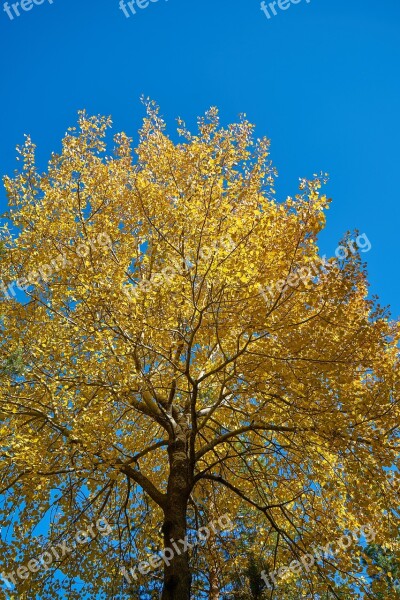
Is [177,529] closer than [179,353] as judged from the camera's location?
Yes

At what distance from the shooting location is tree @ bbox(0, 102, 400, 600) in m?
4.70

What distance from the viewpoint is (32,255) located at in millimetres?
6020

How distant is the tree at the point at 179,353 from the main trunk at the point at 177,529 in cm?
2

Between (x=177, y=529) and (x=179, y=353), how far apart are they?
2411 mm

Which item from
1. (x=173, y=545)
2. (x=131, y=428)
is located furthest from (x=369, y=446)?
(x=131, y=428)

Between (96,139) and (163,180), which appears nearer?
(96,139)

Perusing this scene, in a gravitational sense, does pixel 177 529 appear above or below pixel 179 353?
below

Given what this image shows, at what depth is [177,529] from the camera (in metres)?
5.45

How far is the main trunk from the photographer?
196 inches

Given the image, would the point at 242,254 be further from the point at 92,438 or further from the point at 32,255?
the point at 32,255

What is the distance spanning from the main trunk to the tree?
1.0 inches

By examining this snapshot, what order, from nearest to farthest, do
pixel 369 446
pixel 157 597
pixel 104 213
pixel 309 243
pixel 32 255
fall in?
pixel 309 243
pixel 369 446
pixel 32 255
pixel 104 213
pixel 157 597

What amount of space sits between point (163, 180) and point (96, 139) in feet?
3.87

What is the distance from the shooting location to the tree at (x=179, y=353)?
15.4ft
